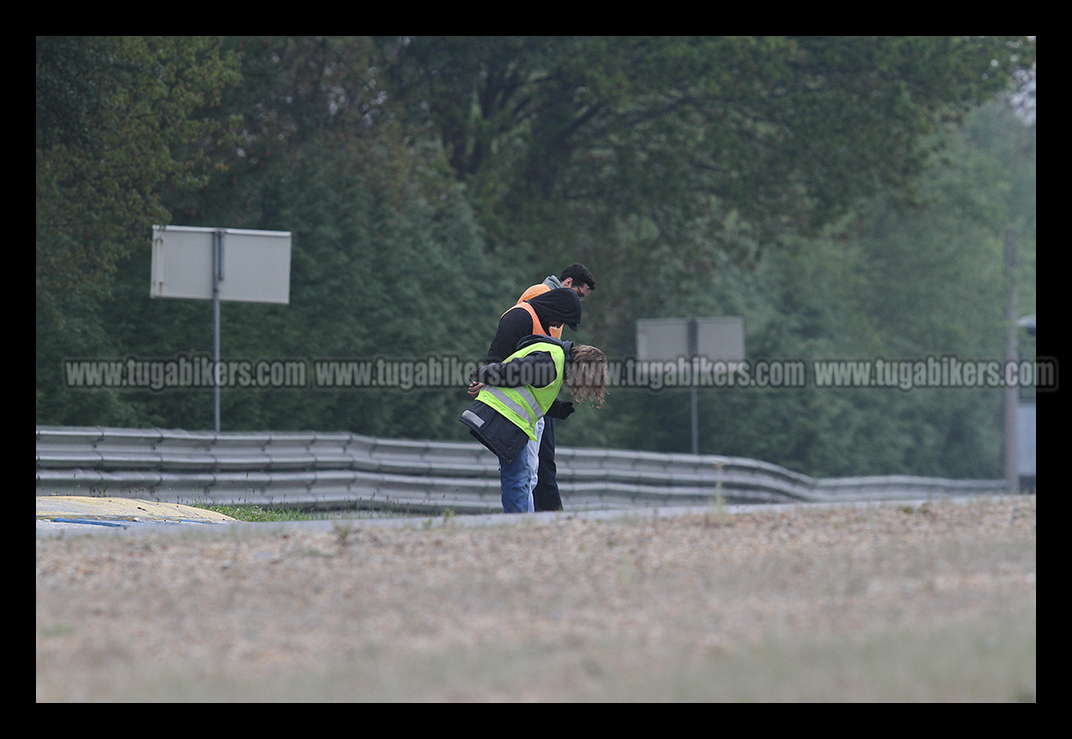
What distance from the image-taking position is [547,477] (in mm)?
10219

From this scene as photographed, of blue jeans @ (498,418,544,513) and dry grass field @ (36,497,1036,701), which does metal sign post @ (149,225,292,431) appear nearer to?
blue jeans @ (498,418,544,513)

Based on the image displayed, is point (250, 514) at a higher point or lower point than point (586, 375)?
lower

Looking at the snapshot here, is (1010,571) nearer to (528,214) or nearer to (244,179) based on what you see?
(244,179)

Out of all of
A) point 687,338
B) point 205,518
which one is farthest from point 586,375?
point 687,338

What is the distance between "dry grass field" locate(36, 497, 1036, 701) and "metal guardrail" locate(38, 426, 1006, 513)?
15.9ft

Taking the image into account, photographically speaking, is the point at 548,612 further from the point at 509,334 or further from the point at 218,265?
the point at 218,265

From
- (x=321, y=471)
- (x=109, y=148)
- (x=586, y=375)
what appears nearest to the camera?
(x=586, y=375)

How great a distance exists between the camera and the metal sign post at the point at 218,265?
1381 cm

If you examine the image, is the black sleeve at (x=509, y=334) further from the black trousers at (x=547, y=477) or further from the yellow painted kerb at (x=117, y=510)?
the yellow painted kerb at (x=117, y=510)

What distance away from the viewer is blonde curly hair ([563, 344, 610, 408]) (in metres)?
9.40

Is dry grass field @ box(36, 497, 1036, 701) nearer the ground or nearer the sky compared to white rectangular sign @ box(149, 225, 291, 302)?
nearer the ground

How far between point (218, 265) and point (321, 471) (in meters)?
2.76

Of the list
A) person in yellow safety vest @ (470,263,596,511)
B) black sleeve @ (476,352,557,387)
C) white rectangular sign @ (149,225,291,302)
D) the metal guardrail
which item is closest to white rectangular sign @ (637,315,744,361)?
the metal guardrail

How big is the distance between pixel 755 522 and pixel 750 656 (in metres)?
3.41
